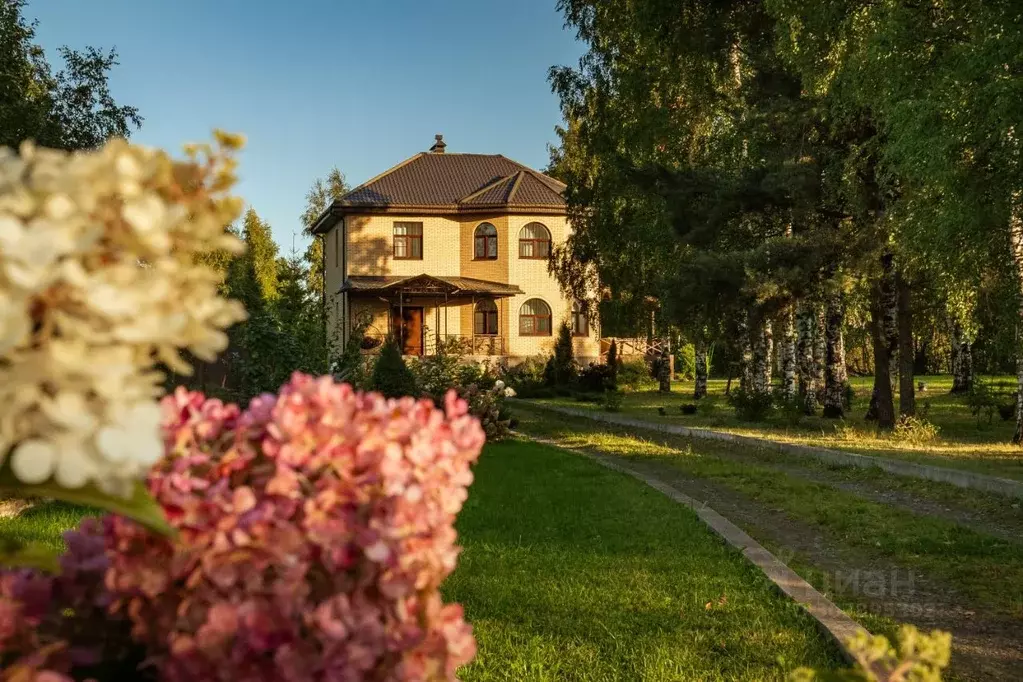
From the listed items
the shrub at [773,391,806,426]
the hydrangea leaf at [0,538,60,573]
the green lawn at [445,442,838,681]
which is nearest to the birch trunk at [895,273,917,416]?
the shrub at [773,391,806,426]

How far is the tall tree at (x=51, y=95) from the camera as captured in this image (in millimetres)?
18609

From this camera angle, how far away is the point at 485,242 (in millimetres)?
36562

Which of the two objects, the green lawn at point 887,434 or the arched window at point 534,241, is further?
the arched window at point 534,241

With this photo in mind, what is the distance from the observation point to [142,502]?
128 centimetres

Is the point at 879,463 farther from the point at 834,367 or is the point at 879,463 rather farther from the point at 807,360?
the point at 807,360

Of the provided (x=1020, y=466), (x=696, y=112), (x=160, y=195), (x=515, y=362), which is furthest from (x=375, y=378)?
(x=515, y=362)

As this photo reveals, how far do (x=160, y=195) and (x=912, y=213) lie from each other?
12.7 metres

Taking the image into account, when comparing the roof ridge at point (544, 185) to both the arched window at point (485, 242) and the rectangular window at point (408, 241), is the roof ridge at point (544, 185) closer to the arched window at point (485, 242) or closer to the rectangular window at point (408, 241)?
the arched window at point (485, 242)

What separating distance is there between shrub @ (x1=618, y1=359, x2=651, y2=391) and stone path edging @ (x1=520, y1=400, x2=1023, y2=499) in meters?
15.3

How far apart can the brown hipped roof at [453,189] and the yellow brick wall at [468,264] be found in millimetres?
564

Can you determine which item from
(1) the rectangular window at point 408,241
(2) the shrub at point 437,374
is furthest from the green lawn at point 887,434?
(1) the rectangular window at point 408,241

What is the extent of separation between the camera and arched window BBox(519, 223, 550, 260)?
119 ft

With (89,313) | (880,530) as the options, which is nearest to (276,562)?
(89,313)

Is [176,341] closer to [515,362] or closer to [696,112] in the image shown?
[696,112]
